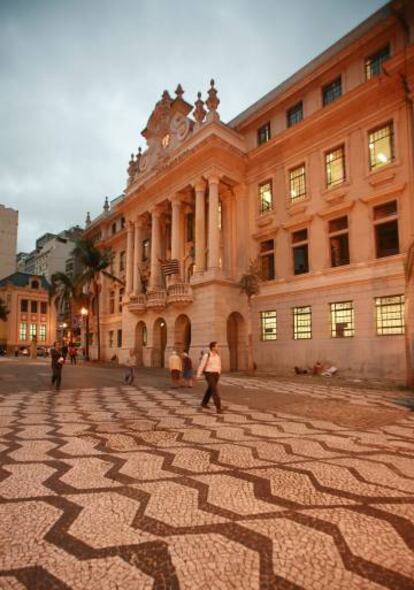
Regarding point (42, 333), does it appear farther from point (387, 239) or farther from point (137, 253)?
point (387, 239)

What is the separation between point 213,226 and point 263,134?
7.91 metres

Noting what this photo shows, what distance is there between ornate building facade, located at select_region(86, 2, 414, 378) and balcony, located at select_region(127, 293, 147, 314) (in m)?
0.15

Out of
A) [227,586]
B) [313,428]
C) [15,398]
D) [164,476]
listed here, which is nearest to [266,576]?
[227,586]

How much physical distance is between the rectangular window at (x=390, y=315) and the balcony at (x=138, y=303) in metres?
17.2

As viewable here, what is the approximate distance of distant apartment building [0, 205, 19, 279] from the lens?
268 feet

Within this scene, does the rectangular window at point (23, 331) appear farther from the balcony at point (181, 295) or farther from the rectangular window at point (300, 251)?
the rectangular window at point (300, 251)

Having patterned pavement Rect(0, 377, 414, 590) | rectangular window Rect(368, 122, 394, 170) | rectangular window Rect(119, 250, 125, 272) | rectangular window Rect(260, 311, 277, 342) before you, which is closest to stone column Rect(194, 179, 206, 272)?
rectangular window Rect(260, 311, 277, 342)

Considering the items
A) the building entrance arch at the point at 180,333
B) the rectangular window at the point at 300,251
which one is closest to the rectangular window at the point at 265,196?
the rectangular window at the point at 300,251

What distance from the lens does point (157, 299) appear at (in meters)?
26.4

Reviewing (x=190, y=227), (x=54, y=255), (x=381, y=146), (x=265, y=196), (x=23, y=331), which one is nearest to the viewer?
(x=381, y=146)

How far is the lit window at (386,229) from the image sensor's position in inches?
707

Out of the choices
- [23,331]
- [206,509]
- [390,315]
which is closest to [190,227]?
[390,315]

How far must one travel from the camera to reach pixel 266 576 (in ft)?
7.26

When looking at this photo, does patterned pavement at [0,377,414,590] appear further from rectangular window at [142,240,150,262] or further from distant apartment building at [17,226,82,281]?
distant apartment building at [17,226,82,281]
